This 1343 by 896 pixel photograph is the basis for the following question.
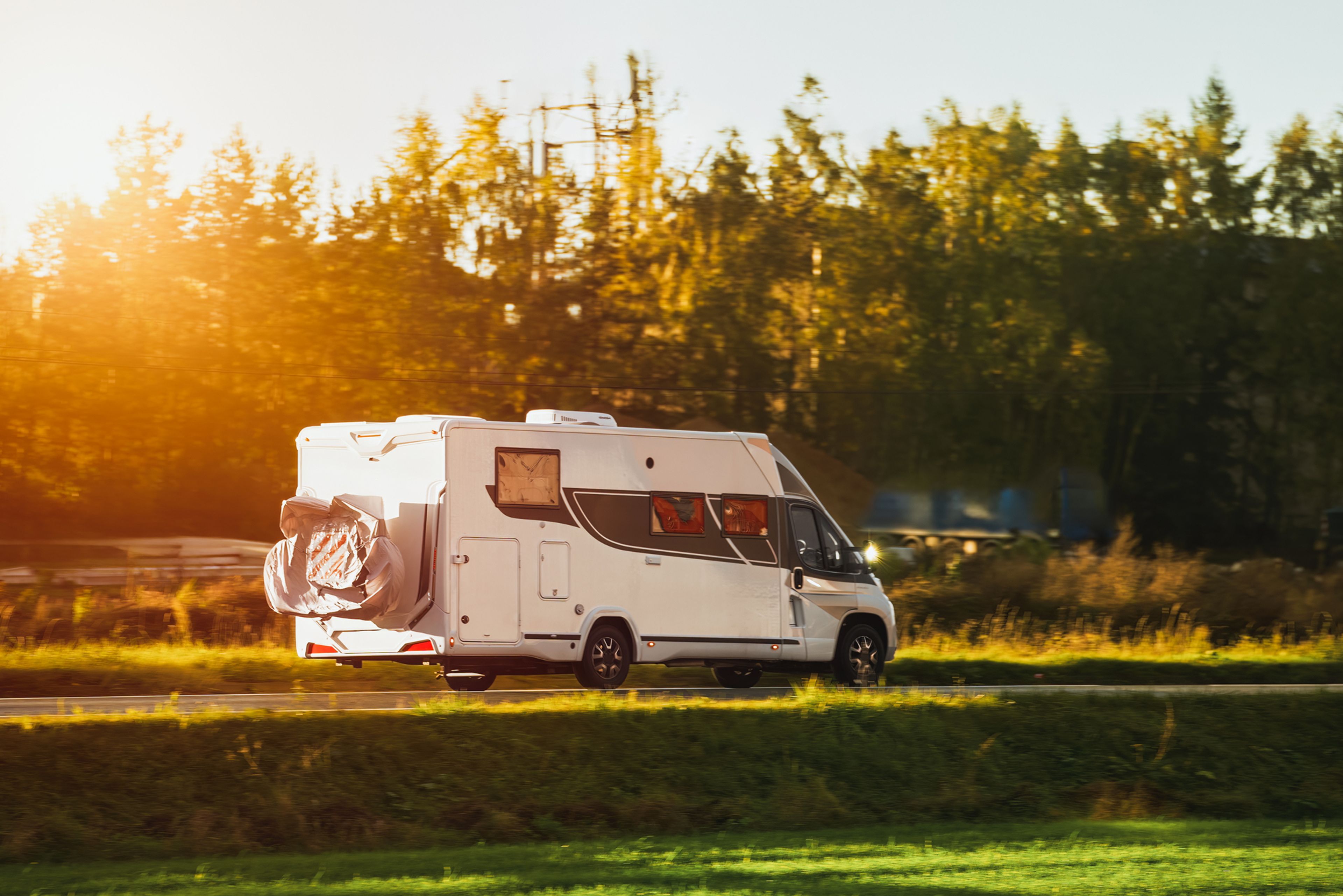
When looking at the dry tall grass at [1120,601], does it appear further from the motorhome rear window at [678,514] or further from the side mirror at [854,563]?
the motorhome rear window at [678,514]

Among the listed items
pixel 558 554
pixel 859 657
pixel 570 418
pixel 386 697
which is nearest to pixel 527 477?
pixel 558 554

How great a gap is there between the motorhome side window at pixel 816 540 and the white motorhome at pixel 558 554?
2cm

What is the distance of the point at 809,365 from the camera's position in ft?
162

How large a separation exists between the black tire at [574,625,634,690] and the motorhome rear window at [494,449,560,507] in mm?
1440

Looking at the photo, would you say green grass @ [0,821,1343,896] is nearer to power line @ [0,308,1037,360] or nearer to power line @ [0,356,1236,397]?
power line @ [0,356,1236,397]

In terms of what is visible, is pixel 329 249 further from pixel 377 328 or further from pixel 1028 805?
pixel 1028 805

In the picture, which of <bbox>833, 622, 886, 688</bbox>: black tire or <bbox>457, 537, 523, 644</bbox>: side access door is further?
<bbox>833, 622, 886, 688</bbox>: black tire

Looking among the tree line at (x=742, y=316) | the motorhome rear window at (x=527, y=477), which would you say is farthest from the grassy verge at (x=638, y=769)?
the tree line at (x=742, y=316)

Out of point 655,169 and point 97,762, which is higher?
point 655,169

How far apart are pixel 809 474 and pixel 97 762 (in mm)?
38046

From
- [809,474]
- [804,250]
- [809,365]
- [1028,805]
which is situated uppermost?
[804,250]

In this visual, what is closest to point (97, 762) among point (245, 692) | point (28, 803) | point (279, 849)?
point (28, 803)

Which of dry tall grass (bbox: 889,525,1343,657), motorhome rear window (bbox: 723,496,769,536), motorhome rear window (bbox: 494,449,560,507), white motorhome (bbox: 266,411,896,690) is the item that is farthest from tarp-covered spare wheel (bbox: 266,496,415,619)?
dry tall grass (bbox: 889,525,1343,657)

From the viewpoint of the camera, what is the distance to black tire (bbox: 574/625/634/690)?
1647cm
